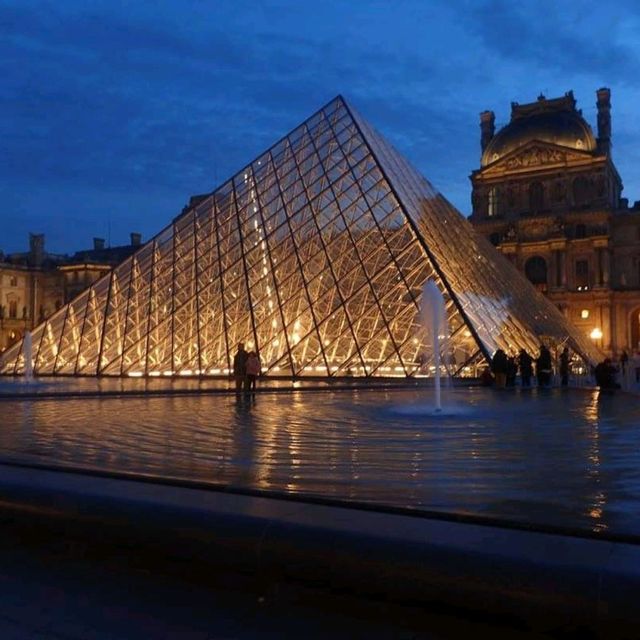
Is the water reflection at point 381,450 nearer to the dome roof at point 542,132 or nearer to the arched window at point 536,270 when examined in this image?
the arched window at point 536,270

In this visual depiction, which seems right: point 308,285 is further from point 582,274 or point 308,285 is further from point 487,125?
point 487,125

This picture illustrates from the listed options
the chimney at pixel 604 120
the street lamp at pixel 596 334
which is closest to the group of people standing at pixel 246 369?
the street lamp at pixel 596 334

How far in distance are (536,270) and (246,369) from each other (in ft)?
152

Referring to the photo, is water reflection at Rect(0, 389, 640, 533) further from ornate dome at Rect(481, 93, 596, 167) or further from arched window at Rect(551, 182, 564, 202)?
ornate dome at Rect(481, 93, 596, 167)

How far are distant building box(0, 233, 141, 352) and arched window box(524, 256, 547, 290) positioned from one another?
31.8m

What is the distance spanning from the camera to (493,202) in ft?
198

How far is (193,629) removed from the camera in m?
2.86

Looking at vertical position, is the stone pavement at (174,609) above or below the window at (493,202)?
below

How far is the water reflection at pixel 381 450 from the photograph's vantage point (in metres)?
4.41

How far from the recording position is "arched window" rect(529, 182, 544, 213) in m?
58.4

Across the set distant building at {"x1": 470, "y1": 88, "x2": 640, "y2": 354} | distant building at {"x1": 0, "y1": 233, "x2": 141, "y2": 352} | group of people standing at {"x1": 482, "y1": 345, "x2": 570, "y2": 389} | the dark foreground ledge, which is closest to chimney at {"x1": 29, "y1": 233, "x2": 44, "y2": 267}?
distant building at {"x1": 0, "y1": 233, "x2": 141, "y2": 352}

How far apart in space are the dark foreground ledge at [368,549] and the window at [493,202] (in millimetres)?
58540

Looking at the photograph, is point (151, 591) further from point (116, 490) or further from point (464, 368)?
point (464, 368)

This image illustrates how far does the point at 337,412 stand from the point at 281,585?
7436 millimetres
